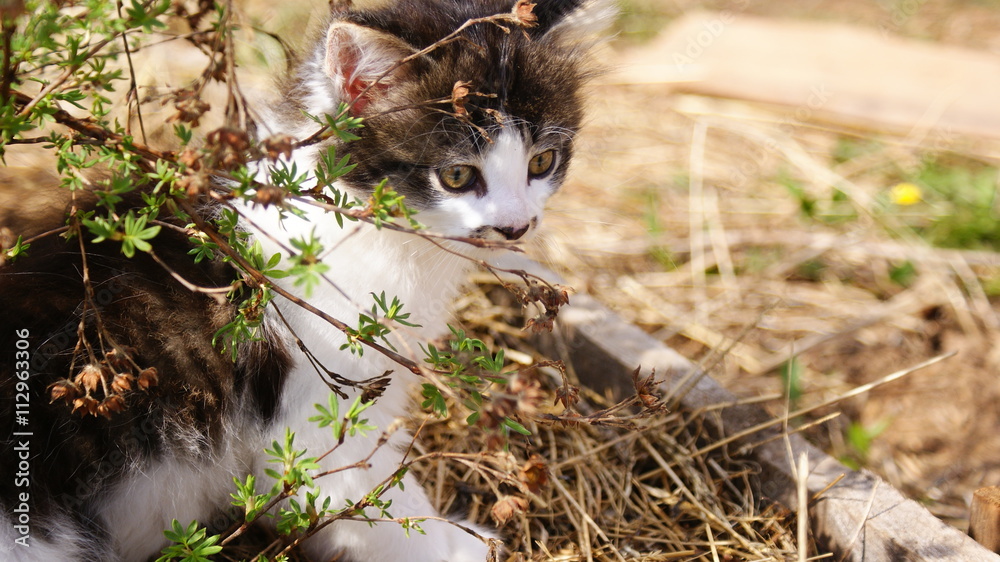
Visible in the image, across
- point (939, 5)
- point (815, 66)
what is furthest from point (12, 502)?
point (939, 5)

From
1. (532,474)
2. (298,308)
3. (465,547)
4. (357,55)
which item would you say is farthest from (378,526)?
(357,55)

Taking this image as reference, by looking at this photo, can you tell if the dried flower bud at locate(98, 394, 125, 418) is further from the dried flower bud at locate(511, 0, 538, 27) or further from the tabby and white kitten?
the dried flower bud at locate(511, 0, 538, 27)

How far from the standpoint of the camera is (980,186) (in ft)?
12.1

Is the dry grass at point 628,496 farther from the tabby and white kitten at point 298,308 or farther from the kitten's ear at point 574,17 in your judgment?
the kitten's ear at point 574,17

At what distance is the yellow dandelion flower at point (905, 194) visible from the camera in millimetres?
3557

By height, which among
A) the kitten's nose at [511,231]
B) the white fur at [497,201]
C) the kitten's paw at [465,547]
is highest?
the white fur at [497,201]

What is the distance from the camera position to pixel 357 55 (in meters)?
1.75

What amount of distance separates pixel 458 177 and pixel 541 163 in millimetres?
283

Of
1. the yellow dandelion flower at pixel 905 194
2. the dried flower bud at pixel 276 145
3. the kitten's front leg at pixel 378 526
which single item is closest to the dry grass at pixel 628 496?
the kitten's front leg at pixel 378 526

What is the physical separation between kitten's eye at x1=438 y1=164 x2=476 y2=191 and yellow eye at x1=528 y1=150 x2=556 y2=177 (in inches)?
7.6

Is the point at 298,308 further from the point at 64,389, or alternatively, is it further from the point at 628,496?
the point at 628,496

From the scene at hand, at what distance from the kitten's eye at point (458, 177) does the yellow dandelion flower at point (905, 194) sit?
Result: 2.60 metres

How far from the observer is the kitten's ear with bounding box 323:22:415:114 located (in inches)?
65.5

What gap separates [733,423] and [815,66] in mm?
3306
